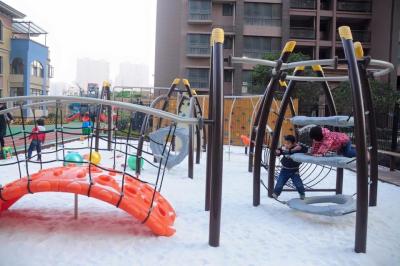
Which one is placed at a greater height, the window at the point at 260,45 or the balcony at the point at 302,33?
the balcony at the point at 302,33

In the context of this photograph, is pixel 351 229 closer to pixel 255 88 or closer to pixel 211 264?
pixel 211 264

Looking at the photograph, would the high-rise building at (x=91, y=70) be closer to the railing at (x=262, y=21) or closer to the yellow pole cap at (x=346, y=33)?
the railing at (x=262, y=21)

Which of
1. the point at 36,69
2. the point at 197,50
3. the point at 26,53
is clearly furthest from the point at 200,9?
the point at 36,69

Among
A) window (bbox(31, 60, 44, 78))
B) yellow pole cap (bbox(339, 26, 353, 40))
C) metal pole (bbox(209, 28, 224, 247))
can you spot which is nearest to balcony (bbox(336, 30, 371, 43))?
window (bbox(31, 60, 44, 78))

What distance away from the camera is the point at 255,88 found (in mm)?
27031

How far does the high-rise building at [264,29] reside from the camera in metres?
30.1

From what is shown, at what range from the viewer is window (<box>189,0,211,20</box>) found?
30.7 m

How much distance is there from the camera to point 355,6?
32.0 meters

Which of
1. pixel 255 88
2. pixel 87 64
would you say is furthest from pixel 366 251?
pixel 87 64

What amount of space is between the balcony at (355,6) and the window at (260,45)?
6277 mm

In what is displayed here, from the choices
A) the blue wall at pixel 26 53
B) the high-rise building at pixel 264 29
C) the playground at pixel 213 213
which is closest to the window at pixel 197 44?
the high-rise building at pixel 264 29

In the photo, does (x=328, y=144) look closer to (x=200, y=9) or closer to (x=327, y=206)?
(x=327, y=206)

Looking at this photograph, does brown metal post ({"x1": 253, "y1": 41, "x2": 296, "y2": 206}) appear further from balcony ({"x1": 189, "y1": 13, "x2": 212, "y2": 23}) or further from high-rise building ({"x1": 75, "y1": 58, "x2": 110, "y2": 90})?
high-rise building ({"x1": 75, "y1": 58, "x2": 110, "y2": 90})

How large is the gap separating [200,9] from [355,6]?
12931 mm
